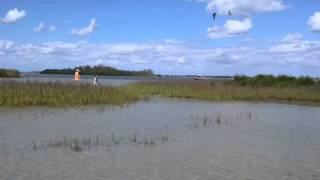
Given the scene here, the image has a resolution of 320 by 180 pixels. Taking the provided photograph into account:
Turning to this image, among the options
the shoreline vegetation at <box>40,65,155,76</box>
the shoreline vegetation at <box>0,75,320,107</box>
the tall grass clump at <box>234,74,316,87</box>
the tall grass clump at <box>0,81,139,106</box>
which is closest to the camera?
the tall grass clump at <box>0,81,139,106</box>

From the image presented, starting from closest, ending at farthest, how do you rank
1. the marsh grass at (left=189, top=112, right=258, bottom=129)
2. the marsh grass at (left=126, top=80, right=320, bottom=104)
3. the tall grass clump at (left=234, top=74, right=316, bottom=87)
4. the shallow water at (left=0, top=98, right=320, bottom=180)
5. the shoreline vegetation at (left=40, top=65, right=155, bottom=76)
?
the shallow water at (left=0, top=98, right=320, bottom=180) → the marsh grass at (left=189, top=112, right=258, bottom=129) → the marsh grass at (left=126, top=80, right=320, bottom=104) → the tall grass clump at (left=234, top=74, right=316, bottom=87) → the shoreline vegetation at (left=40, top=65, right=155, bottom=76)

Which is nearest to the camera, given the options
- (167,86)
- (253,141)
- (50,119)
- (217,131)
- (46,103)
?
(253,141)

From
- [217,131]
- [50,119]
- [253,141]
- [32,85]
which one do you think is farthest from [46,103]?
[253,141]

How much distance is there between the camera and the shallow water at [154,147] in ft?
33.1

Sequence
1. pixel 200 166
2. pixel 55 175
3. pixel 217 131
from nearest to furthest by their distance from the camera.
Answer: pixel 55 175 < pixel 200 166 < pixel 217 131

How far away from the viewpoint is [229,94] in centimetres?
3600

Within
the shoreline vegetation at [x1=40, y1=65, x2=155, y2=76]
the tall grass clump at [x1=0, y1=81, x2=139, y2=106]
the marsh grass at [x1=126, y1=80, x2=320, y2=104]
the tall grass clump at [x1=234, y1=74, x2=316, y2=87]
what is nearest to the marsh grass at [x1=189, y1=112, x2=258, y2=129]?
the tall grass clump at [x1=0, y1=81, x2=139, y2=106]

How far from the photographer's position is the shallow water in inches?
398

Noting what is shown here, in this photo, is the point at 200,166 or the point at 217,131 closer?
the point at 200,166

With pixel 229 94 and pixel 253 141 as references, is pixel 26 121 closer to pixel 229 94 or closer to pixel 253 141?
pixel 253 141

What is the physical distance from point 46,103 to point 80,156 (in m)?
13.3

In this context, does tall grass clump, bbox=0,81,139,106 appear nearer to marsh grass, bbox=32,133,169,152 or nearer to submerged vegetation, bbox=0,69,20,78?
marsh grass, bbox=32,133,169,152

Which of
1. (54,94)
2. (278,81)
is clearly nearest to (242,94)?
(278,81)

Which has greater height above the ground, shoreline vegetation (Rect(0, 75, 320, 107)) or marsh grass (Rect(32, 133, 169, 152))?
shoreline vegetation (Rect(0, 75, 320, 107))
